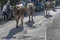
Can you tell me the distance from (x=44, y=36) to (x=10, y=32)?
7.56ft

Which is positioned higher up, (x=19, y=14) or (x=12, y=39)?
(x=19, y=14)

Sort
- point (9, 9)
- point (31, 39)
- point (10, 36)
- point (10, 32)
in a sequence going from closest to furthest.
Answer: point (31, 39)
point (10, 36)
point (10, 32)
point (9, 9)

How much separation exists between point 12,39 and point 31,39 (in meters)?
0.99

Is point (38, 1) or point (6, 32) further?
point (38, 1)

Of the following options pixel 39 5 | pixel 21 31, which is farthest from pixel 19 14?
pixel 39 5

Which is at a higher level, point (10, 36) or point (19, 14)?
point (19, 14)

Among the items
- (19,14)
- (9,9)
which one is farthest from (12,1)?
(19,14)

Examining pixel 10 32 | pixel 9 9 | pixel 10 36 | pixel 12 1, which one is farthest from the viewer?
pixel 12 1

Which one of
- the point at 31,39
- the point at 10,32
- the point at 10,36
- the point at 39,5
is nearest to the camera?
the point at 31,39

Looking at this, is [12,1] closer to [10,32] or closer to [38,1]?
[38,1]

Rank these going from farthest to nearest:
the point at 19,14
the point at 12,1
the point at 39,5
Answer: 1. the point at 39,5
2. the point at 12,1
3. the point at 19,14

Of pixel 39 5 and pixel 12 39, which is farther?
pixel 39 5

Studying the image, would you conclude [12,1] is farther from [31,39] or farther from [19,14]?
[31,39]

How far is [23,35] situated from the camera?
12.7 metres
